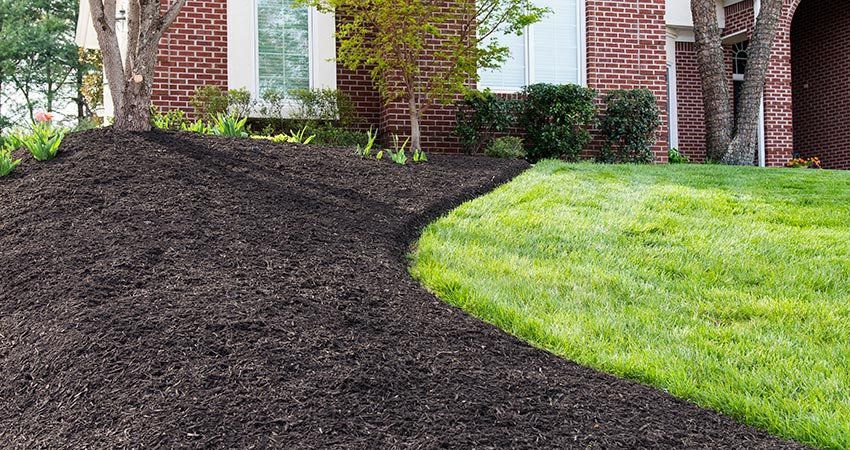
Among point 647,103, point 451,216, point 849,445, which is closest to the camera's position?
point 849,445

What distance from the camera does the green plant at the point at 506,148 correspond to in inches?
354

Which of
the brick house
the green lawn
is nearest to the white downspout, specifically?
the brick house

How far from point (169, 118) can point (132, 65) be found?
2.29 meters

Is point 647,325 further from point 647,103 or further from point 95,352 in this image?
point 647,103

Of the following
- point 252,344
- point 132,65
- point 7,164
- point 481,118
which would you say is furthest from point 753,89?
point 252,344

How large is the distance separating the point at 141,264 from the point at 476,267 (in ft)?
6.01

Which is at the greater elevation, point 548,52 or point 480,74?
point 548,52

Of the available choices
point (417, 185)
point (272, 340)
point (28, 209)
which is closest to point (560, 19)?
point (417, 185)

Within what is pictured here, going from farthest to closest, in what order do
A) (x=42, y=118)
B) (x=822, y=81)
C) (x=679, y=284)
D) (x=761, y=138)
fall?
(x=822, y=81)
(x=761, y=138)
(x=42, y=118)
(x=679, y=284)

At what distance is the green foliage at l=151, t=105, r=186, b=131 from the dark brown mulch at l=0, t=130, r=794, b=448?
2928 millimetres

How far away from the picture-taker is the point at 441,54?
9.10 meters

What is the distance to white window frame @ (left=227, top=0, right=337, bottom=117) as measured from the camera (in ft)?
32.0

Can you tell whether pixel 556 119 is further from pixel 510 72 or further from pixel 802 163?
pixel 802 163

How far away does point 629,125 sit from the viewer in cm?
1034
